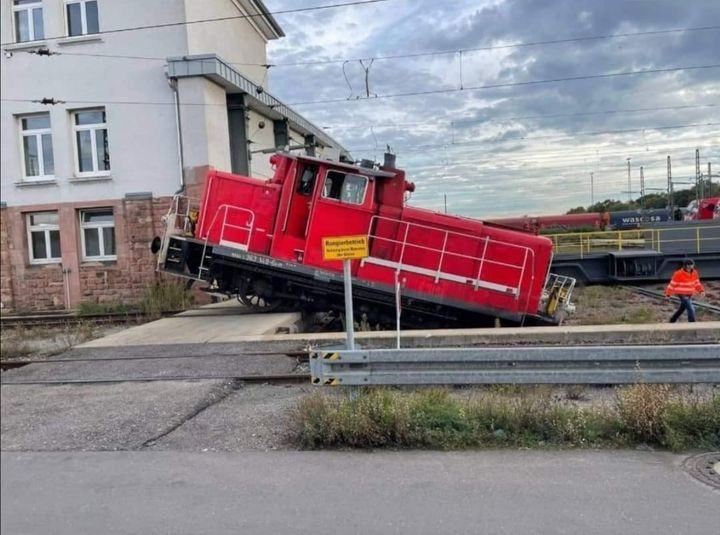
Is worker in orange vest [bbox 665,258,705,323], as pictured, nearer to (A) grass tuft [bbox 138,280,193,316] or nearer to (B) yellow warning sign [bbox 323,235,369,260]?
(B) yellow warning sign [bbox 323,235,369,260]

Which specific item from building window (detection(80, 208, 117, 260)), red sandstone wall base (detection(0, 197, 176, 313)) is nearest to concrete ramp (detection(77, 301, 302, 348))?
red sandstone wall base (detection(0, 197, 176, 313))

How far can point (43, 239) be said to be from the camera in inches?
759

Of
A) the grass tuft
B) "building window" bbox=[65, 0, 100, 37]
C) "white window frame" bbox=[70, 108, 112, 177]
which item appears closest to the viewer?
the grass tuft

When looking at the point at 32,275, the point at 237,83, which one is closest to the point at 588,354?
the point at 237,83

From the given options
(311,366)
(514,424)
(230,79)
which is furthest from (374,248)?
(230,79)

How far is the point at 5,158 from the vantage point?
2.47 meters

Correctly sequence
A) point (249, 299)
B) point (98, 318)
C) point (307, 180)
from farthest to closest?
1. point (98, 318)
2. point (249, 299)
3. point (307, 180)

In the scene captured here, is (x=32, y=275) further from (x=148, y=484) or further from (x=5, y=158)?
(x=5, y=158)

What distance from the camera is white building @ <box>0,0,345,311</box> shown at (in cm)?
1753

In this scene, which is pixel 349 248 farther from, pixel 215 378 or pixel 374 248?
pixel 374 248

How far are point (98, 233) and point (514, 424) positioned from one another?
1712cm

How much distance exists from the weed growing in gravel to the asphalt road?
0.66 ft

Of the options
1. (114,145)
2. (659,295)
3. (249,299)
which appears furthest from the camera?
(659,295)

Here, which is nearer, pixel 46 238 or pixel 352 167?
pixel 352 167
